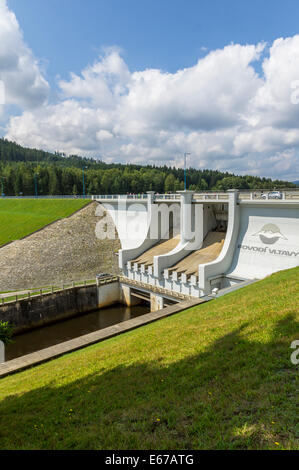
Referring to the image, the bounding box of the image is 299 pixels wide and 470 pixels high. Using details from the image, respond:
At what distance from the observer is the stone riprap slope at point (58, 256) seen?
29.8 meters

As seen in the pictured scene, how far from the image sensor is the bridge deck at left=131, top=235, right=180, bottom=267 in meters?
30.5

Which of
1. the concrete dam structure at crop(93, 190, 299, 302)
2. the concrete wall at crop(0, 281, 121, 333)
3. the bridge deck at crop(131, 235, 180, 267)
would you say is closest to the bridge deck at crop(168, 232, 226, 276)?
the concrete dam structure at crop(93, 190, 299, 302)

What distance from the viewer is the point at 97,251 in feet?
117

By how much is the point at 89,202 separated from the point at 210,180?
115 m

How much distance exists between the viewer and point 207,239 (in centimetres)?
2909

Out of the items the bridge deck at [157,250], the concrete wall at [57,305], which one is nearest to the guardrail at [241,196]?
the bridge deck at [157,250]

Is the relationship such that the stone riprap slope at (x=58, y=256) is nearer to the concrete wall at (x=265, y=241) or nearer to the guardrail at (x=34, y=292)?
the guardrail at (x=34, y=292)

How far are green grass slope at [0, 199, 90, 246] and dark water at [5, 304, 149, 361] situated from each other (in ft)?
51.6

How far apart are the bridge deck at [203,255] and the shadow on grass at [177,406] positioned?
18.2 m

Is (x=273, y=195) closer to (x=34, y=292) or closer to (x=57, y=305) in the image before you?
(x=57, y=305)

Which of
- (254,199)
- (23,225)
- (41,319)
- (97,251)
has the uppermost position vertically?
(254,199)

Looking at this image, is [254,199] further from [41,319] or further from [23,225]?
[23,225]
